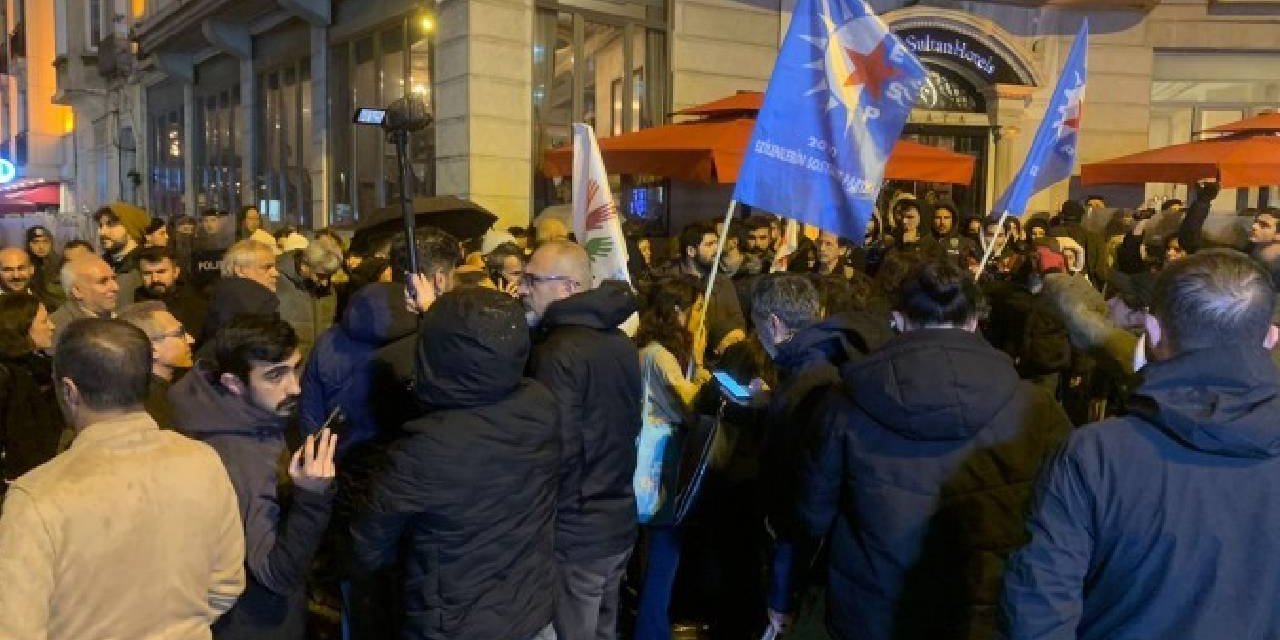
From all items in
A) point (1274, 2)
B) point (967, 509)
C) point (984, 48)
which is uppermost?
point (1274, 2)

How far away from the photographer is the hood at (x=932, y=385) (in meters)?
2.62

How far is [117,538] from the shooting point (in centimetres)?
211

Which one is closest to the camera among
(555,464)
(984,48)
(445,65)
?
(555,464)

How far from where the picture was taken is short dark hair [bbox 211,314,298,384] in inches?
114

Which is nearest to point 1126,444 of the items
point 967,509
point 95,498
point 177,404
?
point 967,509

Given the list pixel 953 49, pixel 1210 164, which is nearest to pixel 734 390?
pixel 1210 164

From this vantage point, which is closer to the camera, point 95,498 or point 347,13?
point 95,498

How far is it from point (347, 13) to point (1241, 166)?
1067 cm

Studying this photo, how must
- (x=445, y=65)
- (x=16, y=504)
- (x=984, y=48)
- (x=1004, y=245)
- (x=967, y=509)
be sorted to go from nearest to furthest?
(x=16, y=504)
(x=967, y=509)
(x=1004, y=245)
(x=445, y=65)
(x=984, y=48)

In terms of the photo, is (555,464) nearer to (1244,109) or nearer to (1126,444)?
(1126,444)

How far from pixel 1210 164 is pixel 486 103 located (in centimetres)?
749

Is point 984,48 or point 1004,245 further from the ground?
point 984,48

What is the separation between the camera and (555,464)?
2.97m

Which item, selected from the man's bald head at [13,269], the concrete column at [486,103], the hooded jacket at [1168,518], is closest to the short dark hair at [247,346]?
the hooded jacket at [1168,518]
